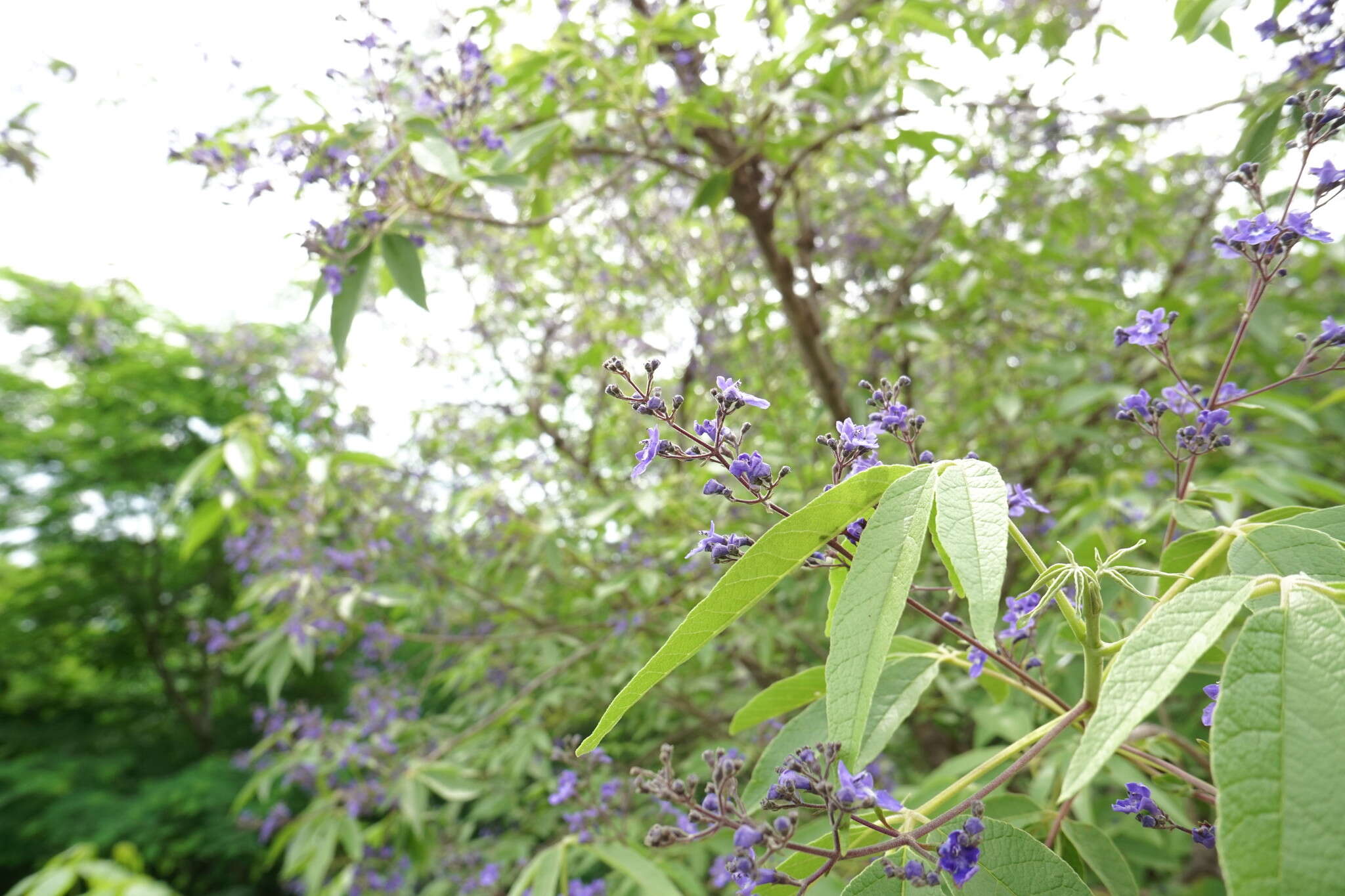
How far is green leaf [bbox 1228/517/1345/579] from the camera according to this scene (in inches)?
29.3

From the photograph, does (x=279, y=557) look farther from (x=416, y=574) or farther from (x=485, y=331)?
(x=485, y=331)

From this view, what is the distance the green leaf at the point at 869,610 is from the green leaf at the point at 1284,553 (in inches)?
14.8

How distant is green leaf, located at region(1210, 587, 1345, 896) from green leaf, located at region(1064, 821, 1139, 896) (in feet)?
1.70

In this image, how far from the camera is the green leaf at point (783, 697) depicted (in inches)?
41.3

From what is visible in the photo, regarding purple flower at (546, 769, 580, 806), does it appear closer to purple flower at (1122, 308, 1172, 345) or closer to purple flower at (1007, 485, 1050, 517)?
purple flower at (1007, 485, 1050, 517)

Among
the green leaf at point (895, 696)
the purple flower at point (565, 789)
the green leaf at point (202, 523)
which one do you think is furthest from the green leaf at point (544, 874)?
the green leaf at point (202, 523)

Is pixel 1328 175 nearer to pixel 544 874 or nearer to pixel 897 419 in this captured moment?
pixel 897 419

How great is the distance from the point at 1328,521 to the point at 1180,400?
364 mm

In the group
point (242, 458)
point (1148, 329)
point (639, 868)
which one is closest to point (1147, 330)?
→ point (1148, 329)

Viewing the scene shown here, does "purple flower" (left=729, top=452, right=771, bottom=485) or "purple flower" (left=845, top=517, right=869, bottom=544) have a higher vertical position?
"purple flower" (left=729, top=452, right=771, bottom=485)

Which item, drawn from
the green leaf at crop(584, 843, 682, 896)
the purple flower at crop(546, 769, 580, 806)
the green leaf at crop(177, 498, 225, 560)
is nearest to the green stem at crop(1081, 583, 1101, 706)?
the green leaf at crop(584, 843, 682, 896)

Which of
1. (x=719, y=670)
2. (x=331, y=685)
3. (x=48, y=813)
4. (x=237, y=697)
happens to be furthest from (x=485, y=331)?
(x=237, y=697)

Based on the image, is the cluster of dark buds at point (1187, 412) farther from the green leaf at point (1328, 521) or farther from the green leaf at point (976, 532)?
Result: the green leaf at point (976, 532)

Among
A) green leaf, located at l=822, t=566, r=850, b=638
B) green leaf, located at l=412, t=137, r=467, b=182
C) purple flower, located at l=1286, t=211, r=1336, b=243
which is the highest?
green leaf, located at l=412, t=137, r=467, b=182
